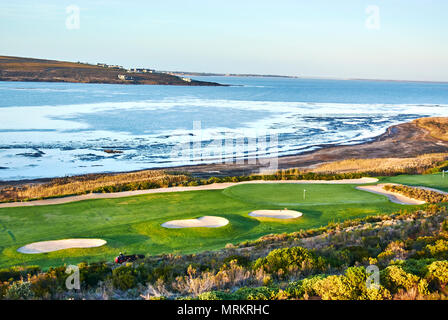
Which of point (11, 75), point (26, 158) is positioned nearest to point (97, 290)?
point (26, 158)

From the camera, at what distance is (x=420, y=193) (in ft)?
66.3

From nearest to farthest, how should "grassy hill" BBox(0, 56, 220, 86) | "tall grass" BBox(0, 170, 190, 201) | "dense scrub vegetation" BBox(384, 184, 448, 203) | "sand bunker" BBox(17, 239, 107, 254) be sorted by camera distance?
"sand bunker" BBox(17, 239, 107, 254)
"dense scrub vegetation" BBox(384, 184, 448, 203)
"tall grass" BBox(0, 170, 190, 201)
"grassy hill" BBox(0, 56, 220, 86)

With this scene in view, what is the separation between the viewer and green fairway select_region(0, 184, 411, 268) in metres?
13.2

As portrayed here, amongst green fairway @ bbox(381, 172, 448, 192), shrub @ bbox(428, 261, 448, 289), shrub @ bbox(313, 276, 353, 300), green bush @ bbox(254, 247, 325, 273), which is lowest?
green fairway @ bbox(381, 172, 448, 192)

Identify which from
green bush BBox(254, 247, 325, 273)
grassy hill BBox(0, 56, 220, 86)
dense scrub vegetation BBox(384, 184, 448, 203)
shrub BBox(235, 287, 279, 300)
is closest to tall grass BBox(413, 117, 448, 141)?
dense scrub vegetation BBox(384, 184, 448, 203)

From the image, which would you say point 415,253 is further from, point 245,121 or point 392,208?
point 245,121

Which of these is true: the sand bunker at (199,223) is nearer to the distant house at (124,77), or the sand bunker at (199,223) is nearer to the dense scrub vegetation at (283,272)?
the dense scrub vegetation at (283,272)

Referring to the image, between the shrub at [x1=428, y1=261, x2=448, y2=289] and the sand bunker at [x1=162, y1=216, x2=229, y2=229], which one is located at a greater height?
the shrub at [x1=428, y1=261, x2=448, y2=289]

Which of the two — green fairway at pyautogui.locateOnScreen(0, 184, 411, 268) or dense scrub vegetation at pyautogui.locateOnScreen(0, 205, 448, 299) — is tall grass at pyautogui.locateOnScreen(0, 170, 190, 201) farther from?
dense scrub vegetation at pyautogui.locateOnScreen(0, 205, 448, 299)

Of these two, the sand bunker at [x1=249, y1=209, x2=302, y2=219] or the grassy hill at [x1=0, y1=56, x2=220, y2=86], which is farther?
the grassy hill at [x1=0, y1=56, x2=220, y2=86]

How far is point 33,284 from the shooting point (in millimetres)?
8969

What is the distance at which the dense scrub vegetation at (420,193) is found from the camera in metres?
19.5

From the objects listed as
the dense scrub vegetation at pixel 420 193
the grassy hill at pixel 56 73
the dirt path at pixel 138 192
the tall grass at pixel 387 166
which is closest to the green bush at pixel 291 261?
the dirt path at pixel 138 192

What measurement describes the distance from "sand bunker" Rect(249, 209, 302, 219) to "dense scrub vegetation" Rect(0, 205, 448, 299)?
2.92m
